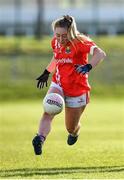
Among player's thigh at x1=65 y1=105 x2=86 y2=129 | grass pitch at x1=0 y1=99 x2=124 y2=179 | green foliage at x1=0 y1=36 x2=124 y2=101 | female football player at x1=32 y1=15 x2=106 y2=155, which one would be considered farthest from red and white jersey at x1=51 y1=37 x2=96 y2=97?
green foliage at x1=0 y1=36 x2=124 y2=101

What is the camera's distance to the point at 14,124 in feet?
71.7

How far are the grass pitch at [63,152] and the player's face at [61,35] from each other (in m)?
1.65

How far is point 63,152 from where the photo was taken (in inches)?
531

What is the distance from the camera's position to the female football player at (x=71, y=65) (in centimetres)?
1161

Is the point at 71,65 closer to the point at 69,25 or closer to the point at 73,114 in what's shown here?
the point at 69,25

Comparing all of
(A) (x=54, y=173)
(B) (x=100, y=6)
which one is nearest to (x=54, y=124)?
(A) (x=54, y=173)

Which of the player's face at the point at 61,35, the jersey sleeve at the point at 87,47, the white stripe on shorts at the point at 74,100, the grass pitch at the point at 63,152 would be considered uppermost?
the player's face at the point at 61,35

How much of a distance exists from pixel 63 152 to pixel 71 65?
213 cm

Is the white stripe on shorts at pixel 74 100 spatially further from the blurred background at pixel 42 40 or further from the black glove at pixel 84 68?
the blurred background at pixel 42 40

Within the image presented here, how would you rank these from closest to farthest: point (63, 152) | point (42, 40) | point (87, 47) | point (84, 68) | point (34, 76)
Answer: point (84, 68) < point (87, 47) < point (63, 152) < point (34, 76) < point (42, 40)

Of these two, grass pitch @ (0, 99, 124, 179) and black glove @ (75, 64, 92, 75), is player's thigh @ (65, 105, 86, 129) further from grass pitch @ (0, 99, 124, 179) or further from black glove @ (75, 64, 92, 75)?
black glove @ (75, 64, 92, 75)

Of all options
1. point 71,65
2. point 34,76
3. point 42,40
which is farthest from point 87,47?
point 42,40

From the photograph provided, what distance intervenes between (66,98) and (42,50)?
34.1 meters

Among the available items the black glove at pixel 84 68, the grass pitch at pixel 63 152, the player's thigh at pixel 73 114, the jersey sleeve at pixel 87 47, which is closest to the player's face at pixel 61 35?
the jersey sleeve at pixel 87 47
